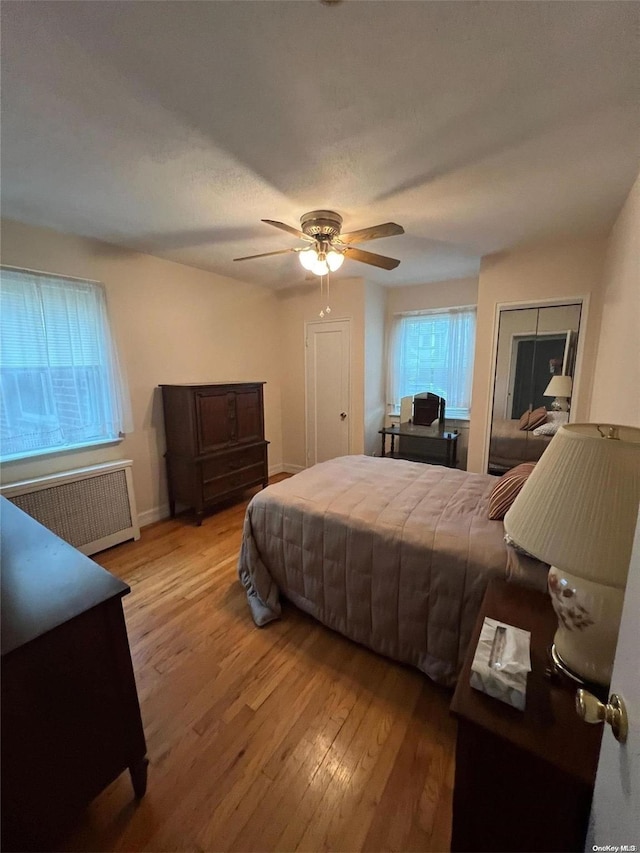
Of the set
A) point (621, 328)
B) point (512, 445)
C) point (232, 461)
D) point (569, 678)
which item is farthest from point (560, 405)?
point (232, 461)

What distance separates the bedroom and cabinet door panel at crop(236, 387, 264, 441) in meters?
0.55

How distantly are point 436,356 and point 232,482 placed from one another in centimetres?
281

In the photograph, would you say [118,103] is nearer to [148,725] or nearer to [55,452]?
[55,452]

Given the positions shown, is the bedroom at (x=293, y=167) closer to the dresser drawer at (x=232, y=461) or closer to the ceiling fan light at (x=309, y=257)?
the ceiling fan light at (x=309, y=257)

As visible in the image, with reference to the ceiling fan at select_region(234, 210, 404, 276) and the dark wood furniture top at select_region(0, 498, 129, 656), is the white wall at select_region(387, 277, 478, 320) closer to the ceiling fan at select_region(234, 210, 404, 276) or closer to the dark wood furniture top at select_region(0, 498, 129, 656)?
the ceiling fan at select_region(234, 210, 404, 276)

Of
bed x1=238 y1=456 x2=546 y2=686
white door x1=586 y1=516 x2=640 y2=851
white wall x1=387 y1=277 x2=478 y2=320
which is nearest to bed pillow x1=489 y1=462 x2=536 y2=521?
bed x1=238 y1=456 x2=546 y2=686

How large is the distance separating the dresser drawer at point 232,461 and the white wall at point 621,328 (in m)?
2.99

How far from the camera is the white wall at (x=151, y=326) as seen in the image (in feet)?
8.31

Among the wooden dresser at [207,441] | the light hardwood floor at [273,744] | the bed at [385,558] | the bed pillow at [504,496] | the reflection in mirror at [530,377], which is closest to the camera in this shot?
the light hardwood floor at [273,744]

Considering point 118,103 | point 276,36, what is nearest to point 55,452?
point 118,103

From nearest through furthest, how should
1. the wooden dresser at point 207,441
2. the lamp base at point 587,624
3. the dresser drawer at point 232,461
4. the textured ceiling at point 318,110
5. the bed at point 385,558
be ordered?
the lamp base at point 587,624 < the textured ceiling at point 318,110 < the bed at point 385,558 < the wooden dresser at point 207,441 < the dresser drawer at point 232,461

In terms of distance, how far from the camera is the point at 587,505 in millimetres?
790

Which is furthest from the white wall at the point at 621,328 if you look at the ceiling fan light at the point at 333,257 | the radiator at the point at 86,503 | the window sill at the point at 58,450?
the window sill at the point at 58,450

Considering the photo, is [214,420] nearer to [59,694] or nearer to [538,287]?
[59,694]
